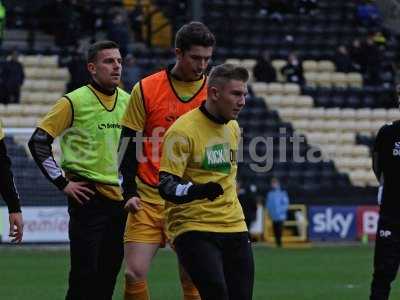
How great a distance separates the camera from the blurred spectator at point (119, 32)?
93.1 ft

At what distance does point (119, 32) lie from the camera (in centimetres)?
2844

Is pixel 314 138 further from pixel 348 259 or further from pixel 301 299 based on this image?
pixel 301 299

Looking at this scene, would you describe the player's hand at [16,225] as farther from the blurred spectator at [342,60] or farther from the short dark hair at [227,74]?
the blurred spectator at [342,60]

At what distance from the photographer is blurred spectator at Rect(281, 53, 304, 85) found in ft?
102

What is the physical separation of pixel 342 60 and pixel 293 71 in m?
1.66

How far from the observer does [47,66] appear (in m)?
29.0

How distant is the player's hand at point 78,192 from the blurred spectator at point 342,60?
23282 millimetres

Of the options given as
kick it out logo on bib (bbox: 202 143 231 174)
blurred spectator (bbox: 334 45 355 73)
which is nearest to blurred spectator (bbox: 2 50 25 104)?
blurred spectator (bbox: 334 45 355 73)

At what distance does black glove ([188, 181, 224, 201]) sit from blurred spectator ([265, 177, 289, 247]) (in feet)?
62.2

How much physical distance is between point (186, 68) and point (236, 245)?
175cm

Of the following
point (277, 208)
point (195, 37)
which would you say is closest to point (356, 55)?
point (277, 208)

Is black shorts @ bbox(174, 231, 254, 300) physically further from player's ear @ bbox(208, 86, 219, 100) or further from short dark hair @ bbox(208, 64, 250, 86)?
short dark hair @ bbox(208, 64, 250, 86)

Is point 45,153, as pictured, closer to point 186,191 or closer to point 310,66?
point 186,191

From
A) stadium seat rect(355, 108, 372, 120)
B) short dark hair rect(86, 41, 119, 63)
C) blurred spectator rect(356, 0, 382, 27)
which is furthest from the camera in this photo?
blurred spectator rect(356, 0, 382, 27)
